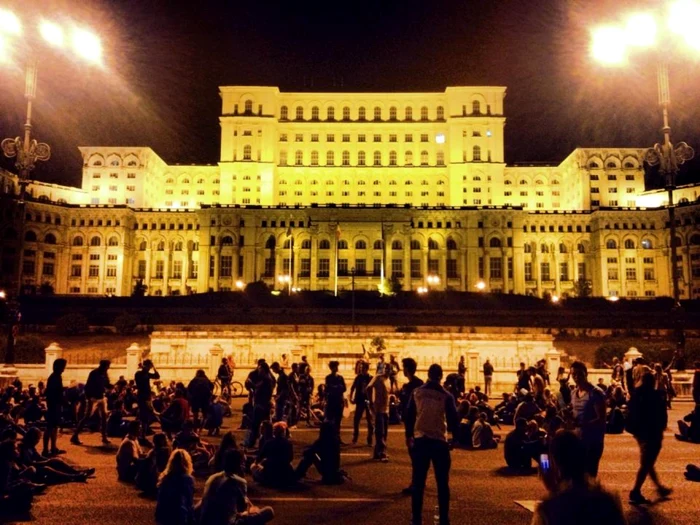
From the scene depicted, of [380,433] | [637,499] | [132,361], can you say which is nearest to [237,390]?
[132,361]

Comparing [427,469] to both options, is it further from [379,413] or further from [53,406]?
[53,406]

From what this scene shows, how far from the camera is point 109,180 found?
97.7 m

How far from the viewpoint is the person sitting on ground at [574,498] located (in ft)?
12.0

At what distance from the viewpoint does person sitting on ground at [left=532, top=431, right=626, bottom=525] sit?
365 centimetres

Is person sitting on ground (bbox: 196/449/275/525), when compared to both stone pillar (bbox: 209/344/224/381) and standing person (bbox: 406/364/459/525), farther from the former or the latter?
stone pillar (bbox: 209/344/224/381)

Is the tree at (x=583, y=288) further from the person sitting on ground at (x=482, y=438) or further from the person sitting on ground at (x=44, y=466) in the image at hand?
the person sitting on ground at (x=44, y=466)

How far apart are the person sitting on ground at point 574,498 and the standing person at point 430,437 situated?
3.28m

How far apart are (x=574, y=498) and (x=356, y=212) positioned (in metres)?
82.6

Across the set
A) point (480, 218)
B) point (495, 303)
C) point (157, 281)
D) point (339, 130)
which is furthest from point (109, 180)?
point (495, 303)

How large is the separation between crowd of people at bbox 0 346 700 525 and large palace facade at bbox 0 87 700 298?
6373 cm

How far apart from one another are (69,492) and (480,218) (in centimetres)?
8238

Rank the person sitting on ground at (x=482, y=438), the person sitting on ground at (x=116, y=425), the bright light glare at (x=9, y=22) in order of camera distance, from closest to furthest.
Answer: the person sitting on ground at (x=482, y=438) → the person sitting on ground at (x=116, y=425) → the bright light glare at (x=9, y=22)

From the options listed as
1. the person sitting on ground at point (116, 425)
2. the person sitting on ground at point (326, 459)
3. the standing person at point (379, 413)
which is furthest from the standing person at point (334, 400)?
the person sitting on ground at point (116, 425)

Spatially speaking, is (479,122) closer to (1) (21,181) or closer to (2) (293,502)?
(1) (21,181)
